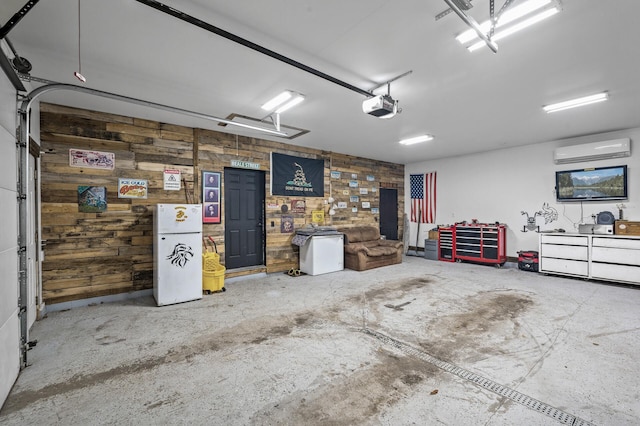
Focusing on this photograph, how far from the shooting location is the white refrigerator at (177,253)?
155 inches

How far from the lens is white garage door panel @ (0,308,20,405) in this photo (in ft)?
6.33

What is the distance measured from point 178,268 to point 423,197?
276 inches

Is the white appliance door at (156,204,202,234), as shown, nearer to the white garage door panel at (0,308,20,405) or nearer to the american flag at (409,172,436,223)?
the white garage door panel at (0,308,20,405)

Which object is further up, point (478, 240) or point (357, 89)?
point (357, 89)

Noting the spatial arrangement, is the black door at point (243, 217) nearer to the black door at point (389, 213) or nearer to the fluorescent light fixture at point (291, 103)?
the fluorescent light fixture at point (291, 103)

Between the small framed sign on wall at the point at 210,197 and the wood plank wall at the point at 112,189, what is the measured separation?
4.0 inches

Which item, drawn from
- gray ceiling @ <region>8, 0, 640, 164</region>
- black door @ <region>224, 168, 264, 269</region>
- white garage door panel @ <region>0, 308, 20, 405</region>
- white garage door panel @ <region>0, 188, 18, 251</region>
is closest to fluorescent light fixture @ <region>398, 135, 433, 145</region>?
gray ceiling @ <region>8, 0, 640, 164</region>

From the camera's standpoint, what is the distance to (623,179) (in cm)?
532

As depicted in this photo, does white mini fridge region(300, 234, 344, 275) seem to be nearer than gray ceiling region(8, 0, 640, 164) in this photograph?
No

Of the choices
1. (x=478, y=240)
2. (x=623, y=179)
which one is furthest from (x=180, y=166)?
(x=623, y=179)

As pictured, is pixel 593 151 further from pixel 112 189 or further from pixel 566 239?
pixel 112 189

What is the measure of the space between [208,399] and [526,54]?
4.10 metres

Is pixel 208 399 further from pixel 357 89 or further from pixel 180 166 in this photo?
pixel 180 166

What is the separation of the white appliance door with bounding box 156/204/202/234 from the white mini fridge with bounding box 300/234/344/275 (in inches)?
94.3
